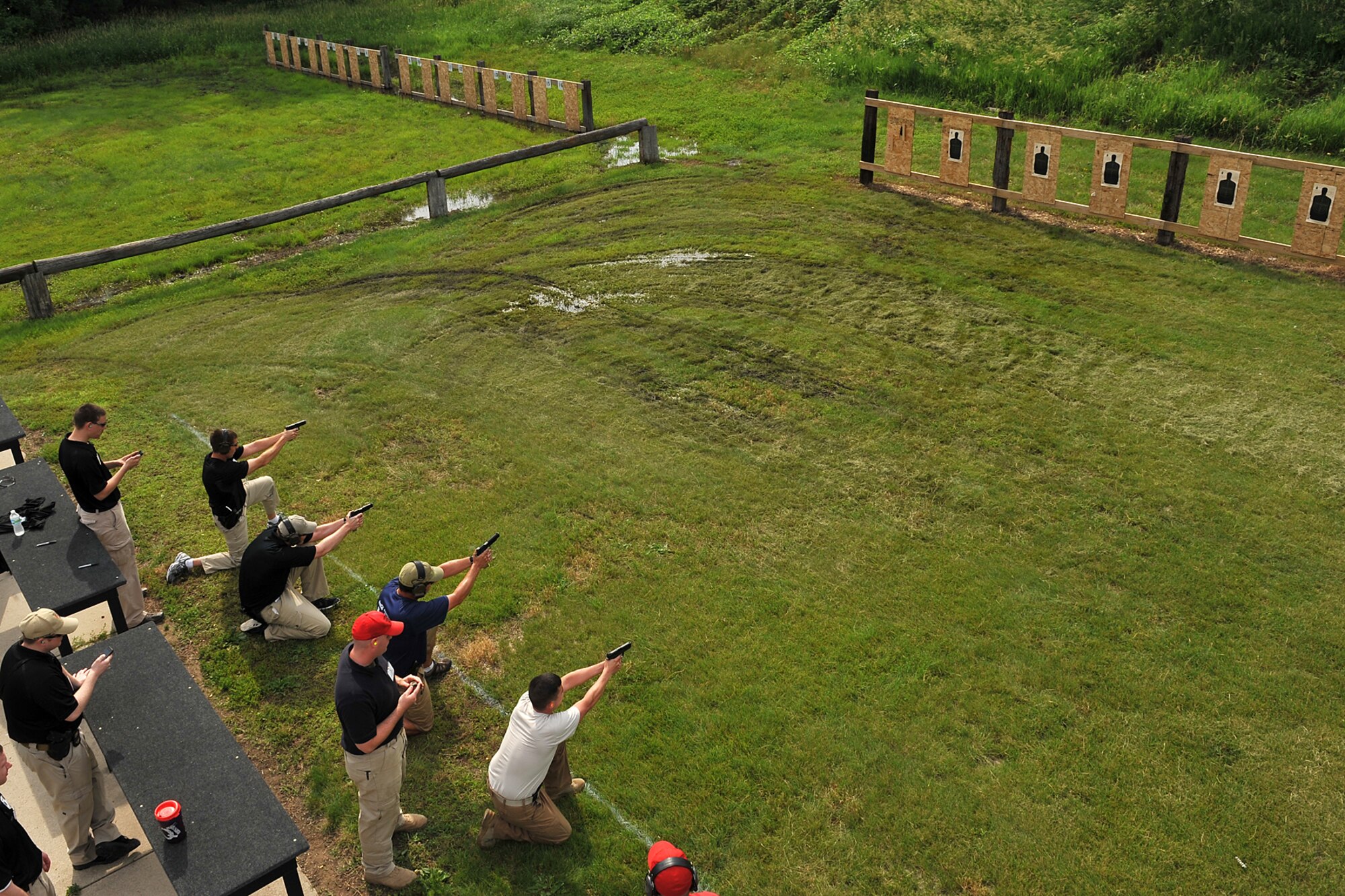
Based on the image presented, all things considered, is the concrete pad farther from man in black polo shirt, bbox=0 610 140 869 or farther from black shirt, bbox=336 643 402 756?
black shirt, bbox=336 643 402 756

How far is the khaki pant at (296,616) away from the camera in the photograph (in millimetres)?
8789

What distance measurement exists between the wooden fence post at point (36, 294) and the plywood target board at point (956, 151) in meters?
14.8

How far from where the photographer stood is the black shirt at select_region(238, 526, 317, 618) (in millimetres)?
8539

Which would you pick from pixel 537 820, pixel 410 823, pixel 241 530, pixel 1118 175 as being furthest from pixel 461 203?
pixel 537 820

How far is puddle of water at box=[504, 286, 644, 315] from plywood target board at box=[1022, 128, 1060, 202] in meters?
6.95

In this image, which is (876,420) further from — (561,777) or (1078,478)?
(561,777)

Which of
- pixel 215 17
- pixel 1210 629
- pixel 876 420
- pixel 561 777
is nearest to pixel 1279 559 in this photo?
pixel 1210 629

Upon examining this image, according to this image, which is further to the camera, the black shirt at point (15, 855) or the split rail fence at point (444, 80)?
the split rail fence at point (444, 80)

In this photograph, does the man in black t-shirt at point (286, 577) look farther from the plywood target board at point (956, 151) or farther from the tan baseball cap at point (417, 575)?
the plywood target board at point (956, 151)

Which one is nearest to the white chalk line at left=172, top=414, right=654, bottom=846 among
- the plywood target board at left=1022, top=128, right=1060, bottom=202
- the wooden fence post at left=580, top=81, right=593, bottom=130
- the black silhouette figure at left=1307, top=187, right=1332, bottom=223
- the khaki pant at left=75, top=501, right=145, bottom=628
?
the khaki pant at left=75, top=501, right=145, bottom=628

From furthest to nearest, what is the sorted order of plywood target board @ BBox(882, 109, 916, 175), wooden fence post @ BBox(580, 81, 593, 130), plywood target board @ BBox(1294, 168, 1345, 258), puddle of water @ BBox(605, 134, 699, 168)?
wooden fence post @ BBox(580, 81, 593, 130) < puddle of water @ BBox(605, 134, 699, 168) < plywood target board @ BBox(882, 109, 916, 175) < plywood target board @ BBox(1294, 168, 1345, 258)

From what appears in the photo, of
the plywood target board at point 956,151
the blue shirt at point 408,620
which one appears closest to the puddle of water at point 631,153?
the plywood target board at point 956,151

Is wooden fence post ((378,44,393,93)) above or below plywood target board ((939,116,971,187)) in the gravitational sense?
above

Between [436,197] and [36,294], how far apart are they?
6.69 meters
